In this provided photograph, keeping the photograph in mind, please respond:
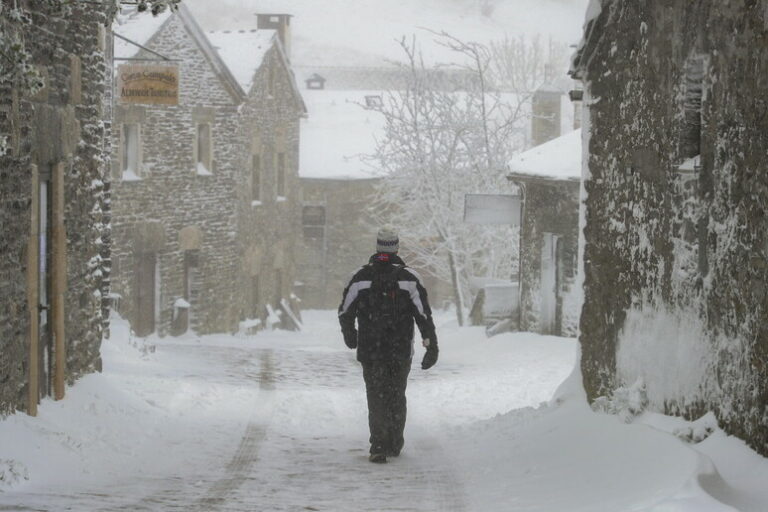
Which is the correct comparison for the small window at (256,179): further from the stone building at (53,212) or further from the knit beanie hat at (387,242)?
the knit beanie hat at (387,242)

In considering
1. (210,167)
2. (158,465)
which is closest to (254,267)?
(210,167)

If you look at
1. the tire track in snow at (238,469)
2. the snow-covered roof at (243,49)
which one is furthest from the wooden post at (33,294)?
the snow-covered roof at (243,49)

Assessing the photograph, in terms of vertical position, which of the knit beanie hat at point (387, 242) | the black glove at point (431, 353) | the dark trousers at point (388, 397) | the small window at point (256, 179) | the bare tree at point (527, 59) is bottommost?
the dark trousers at point (388, 397)

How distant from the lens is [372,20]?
112m

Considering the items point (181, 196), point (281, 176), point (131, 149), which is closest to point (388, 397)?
point (131, 149)

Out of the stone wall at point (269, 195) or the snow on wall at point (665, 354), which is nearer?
the snow on wall at point (665, 354)

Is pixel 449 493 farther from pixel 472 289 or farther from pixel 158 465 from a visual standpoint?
pixel 472 289

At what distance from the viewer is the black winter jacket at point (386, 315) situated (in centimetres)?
916

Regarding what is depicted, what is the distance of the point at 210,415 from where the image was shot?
11.6 m

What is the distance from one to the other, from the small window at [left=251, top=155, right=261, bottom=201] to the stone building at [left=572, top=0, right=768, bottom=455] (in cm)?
2218

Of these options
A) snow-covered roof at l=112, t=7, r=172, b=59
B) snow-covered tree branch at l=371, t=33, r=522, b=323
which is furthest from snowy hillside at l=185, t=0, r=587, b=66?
snow-covered roof at l=112, t=7, r=172, b=59

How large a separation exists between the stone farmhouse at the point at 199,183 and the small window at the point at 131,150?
0.02m

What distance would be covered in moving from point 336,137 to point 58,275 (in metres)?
33.7

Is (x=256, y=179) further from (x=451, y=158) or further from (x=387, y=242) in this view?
(x=387, y=242)
